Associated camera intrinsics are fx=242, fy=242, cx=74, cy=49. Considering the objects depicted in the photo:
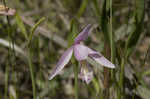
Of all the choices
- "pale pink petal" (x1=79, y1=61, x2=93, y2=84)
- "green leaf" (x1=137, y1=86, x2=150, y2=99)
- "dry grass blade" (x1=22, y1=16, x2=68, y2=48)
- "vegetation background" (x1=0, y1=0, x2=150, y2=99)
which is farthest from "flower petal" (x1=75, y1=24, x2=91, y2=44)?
"dry grass blade" (x1=22, y1=16, x2=68, y2=48)

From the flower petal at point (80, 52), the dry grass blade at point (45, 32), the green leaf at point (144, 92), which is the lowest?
the green leaf at point (144, 92)

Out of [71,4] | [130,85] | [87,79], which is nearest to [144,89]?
[130,85]

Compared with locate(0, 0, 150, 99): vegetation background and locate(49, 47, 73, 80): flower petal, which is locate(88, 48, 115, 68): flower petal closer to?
locate(49, 47, 73, 80): flower petal

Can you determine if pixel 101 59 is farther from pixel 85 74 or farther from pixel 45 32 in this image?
pixel 45 32

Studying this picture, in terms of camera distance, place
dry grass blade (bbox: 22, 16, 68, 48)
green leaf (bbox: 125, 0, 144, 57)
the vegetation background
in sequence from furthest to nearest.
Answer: dry grass blade (bbox: 22, 16, 68, 48) < the vegetation background < green leaf (bbox: 125, 0, 144, 57)

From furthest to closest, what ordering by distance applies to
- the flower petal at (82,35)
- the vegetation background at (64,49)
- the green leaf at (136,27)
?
the vegetation background at (64,49)
the green leaf at (136,27)
the flower petal at (82,35)

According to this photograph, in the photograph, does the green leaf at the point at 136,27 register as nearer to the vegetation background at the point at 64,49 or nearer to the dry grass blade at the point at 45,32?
the vegetation background at the point at 64,49

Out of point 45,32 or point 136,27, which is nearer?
point 136,27

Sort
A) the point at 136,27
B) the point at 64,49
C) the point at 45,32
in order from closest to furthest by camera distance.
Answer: the point at 136,27, the point at 45,32, the point at 64,49

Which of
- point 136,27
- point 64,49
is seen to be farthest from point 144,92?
point 64,49

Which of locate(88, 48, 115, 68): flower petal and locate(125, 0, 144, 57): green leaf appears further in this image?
locate(125, 0, 144, 57): green leaf

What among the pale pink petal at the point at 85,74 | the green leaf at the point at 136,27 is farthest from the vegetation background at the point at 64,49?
Result: the pale pink petal at the point at 85,74
